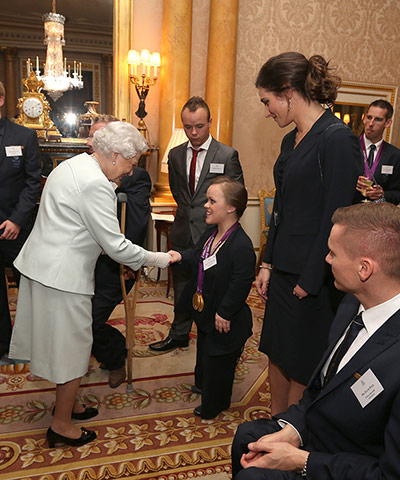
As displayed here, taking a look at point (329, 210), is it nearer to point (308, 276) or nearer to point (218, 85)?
point (308, 276)

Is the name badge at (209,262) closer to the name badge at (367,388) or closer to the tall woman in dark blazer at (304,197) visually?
the tall woman in dark blazer at (304,197)

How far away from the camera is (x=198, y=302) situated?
2.71m

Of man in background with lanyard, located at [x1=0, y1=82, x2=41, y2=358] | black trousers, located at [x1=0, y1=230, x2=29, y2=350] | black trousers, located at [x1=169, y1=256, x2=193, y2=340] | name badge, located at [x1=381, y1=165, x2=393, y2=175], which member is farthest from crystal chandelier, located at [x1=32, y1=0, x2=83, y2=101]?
name badge, located at [x1=381, y1=165, x2=393, y2=175]

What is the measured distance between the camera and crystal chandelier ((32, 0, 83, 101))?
5.03 meters

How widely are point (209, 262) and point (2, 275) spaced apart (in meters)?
1.93

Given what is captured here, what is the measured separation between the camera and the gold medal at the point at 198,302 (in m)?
A: 2.69

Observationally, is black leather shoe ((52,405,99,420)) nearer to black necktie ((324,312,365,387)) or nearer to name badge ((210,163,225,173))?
black necktie ((324,312,365,387))

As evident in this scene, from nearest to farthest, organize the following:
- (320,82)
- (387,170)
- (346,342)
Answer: (346,342)
(320,82)
(387,170)

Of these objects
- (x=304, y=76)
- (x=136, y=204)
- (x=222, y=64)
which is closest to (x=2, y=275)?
(x=136, y=204)

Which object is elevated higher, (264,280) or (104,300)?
(264,280)

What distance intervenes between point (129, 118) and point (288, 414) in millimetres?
4481

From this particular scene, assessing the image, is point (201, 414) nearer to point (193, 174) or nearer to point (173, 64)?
point (193, 174)

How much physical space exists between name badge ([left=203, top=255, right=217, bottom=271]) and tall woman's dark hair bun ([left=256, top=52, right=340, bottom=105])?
3.35ft

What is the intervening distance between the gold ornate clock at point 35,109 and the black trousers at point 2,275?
2.11 meters
